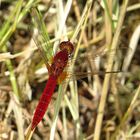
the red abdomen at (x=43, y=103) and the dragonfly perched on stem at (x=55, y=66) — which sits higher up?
the dragonfly perched on stem at (x=55, y=66)

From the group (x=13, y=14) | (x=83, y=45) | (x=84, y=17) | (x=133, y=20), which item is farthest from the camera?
(x=133, y=20)

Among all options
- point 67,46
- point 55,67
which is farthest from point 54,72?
point 67,46

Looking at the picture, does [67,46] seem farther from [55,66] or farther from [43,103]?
[43,103]

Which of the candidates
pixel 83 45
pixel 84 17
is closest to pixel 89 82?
pixel 83 45

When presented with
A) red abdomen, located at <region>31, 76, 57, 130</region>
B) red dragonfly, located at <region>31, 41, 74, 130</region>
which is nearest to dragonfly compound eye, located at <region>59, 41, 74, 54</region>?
red dragonfly, located at <region>31, 41, 74, 130</region>

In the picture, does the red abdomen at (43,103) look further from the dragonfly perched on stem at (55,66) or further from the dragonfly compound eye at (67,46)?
the dragonfly compound eye at (67,46)

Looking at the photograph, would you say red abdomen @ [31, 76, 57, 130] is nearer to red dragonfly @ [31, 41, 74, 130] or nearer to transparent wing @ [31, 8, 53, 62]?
red dragonfly @ [31, 41, 74, 130]

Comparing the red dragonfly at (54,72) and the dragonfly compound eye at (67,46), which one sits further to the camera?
the dragonfly compound eye at (67,46)

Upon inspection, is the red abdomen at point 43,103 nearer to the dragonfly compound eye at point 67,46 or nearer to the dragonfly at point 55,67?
the dragonfly at point 55,67

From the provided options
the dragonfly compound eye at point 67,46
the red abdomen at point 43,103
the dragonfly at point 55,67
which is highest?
the dragonfly compound eye at point 67,46

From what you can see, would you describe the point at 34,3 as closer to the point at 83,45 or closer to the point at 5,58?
the point at 5,58

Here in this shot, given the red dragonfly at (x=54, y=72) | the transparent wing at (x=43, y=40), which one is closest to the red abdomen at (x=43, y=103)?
the red dragonfly at (x=54, y=72)
